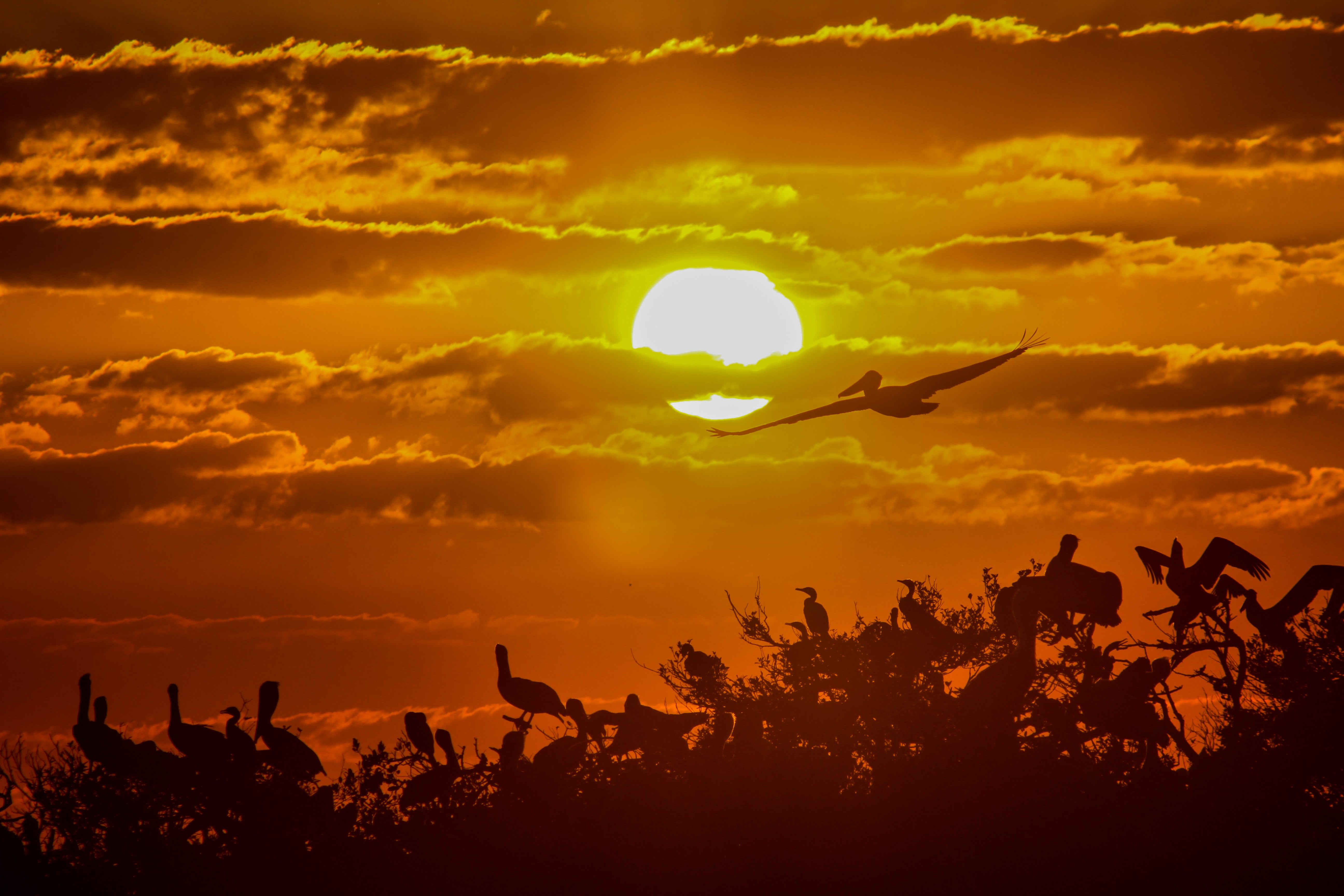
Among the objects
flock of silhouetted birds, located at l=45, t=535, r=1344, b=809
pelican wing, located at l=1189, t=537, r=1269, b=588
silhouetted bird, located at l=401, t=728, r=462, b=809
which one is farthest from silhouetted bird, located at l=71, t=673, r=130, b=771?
pelican wing, located at l=1189, t=537, r=1269, b=588

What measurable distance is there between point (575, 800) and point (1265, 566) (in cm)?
1101

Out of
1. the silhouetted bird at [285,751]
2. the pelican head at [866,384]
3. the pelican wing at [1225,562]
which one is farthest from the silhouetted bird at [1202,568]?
the silhouetted bird at [285,751]

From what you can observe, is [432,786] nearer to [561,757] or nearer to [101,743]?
[561,757]

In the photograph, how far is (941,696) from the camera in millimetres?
19500

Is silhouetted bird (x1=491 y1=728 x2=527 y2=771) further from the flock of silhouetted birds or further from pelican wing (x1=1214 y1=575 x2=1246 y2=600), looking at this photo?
pelican wing (x1=1214 y1=575 x2=1246 y2=600)

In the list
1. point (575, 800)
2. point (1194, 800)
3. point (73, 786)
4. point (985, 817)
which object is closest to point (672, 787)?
point (575, 800)

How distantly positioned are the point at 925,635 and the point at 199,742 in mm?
11561

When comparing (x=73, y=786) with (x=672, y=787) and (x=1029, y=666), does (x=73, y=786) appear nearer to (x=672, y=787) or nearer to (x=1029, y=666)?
(x=672, y=787)

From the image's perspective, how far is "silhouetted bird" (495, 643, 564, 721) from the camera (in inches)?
992

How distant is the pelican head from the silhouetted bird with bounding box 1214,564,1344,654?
25.6 ft

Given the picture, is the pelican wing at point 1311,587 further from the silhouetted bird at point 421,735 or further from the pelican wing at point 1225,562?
the silhouetted bird at point 421,735

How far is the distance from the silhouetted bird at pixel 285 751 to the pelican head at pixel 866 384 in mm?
11663

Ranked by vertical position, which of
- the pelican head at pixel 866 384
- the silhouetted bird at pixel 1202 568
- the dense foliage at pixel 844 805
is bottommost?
the dense foliage at pixel 844 805

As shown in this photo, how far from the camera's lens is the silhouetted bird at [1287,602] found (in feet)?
68.2
